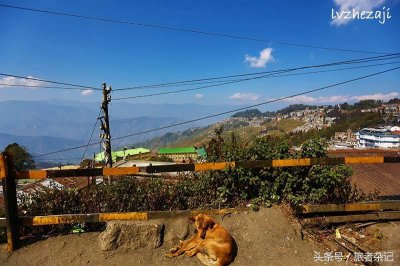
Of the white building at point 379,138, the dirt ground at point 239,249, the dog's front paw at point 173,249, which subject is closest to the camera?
the dirt ground at point 239,249

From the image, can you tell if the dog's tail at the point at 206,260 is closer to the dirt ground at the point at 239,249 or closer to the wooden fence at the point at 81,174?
the dirt ground at the point at 239,249

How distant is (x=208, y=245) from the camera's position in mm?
4902

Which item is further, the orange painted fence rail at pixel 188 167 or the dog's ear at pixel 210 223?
the orange painted fence rail at pixel 188 167

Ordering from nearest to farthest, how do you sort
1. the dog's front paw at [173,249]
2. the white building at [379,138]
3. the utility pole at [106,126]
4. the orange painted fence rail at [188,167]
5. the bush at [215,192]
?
the dog's front paw at [173,249]
the orange painted fence rail at [188,167]
the bush at [215,192]
the utility pole at [106,126]
the white building at [379,138]

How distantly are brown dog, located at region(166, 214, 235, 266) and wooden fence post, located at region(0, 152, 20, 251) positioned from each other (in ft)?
8.06

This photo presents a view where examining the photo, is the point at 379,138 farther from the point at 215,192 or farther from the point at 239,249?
the point at 239,249

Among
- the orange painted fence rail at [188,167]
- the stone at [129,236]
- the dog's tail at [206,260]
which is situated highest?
the orange painted fence rail at [188,167]

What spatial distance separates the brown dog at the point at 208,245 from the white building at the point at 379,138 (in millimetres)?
136657

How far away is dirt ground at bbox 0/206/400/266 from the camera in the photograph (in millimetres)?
4902

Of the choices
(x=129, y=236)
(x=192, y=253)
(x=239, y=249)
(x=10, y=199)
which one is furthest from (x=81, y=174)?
(x=239, y=249)

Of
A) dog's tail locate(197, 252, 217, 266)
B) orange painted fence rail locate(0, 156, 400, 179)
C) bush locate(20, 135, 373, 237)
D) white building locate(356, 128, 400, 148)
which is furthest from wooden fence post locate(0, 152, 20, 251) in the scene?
white building locate(356, 128, 400, 148)

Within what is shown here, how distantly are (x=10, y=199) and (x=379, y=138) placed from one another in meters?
150

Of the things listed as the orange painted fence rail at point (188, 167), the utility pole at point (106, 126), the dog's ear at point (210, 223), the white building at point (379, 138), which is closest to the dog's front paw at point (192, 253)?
the dog's ear at point (210, 223)

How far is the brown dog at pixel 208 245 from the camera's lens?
4.80m
